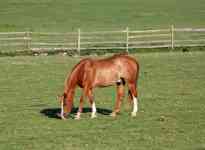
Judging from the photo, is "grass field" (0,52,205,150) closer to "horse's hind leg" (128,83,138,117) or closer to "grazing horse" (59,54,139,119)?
"horse's hind leg" (128,83,138,117)

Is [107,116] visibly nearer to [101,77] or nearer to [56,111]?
[101,77]

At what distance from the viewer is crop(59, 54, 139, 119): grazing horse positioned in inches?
655

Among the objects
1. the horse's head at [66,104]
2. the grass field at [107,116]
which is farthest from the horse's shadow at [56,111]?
the horse's head at [66,104]

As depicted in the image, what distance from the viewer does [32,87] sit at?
23.2 m

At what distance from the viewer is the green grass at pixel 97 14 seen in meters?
52.9

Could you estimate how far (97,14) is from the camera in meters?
59.9

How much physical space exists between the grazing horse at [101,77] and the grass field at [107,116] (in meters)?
0.43

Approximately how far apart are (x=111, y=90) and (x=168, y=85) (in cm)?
197

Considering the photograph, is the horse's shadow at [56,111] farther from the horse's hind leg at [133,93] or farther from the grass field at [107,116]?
the horse's hind leg at [133,93]

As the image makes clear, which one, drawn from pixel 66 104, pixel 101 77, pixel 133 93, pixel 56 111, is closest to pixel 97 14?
pixel 56 111

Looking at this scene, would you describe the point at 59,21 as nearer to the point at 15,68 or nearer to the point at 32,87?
the point at 15,68

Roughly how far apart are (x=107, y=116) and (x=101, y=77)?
0.98 metres

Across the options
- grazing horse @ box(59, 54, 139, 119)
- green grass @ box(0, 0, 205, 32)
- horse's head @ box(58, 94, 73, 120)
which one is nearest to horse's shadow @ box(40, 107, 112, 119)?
grazing horse @ box(59, 54, 139, 119)

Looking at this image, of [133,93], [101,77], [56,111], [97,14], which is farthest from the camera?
[97,14]
